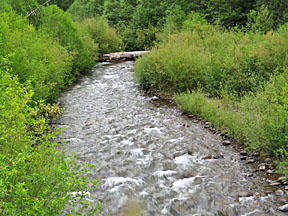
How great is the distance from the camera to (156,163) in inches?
276

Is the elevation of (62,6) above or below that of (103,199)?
above

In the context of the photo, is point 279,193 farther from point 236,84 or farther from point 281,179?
point 236,84

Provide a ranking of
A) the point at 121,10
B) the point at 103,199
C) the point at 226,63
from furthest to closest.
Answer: the point at 121,10
the point at 226,63
the point at 103,199

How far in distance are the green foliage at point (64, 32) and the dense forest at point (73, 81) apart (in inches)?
2.6

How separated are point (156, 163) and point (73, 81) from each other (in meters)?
11.7

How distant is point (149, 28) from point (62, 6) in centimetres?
3496

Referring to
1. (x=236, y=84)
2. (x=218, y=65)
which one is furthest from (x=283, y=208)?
(x=218, y=65)

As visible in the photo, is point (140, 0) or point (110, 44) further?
point (140, 0)

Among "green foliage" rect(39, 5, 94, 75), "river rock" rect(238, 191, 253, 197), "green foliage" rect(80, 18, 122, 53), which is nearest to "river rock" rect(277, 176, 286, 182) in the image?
"river rock" rect(238, 191, 253, 197)

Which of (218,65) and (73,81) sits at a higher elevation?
(218,65)

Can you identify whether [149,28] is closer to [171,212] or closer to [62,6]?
[171,212]

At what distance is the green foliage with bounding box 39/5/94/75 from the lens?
17.6 metres

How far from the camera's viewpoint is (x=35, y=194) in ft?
12.4

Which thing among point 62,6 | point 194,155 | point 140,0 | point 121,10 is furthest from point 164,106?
point 62,6
